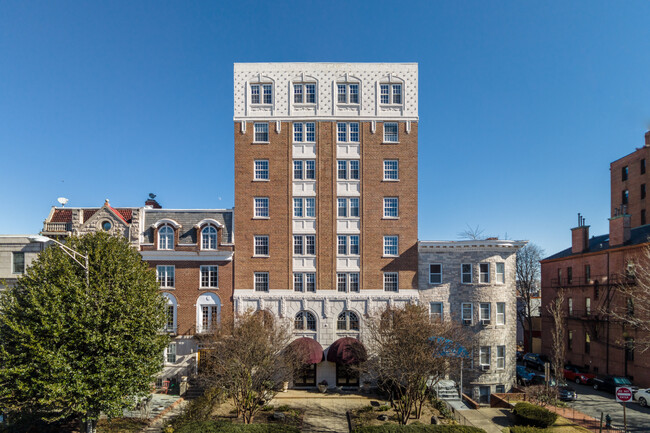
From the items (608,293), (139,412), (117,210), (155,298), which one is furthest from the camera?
(608,293)

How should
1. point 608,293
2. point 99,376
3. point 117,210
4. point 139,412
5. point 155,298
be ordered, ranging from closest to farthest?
point 99,376 < point 155,298 < point 139,412 < point 117,210 < point 608,293

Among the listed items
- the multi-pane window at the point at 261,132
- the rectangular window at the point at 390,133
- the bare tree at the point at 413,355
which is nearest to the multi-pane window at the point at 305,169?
the multi-pane window at the point at 261,132

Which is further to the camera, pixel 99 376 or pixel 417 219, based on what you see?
pixel 417 219

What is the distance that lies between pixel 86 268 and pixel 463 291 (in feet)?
92.2

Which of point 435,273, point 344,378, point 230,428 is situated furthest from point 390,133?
point 230,428

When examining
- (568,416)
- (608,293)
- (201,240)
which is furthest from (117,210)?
(608,293)

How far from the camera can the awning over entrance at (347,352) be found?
1281 inches

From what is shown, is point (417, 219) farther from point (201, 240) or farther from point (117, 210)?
point (117, 210)

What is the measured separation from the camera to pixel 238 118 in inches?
1447

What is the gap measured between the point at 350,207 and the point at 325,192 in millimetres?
2558

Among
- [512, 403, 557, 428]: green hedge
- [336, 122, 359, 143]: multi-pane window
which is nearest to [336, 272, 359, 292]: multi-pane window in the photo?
[336, 122, 359, 143]: multi-pane window

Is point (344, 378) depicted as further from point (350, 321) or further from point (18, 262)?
point (18, 262)

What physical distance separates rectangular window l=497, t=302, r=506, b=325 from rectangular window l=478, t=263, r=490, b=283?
2265mm

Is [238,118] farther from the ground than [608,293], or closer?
farther from the ground
